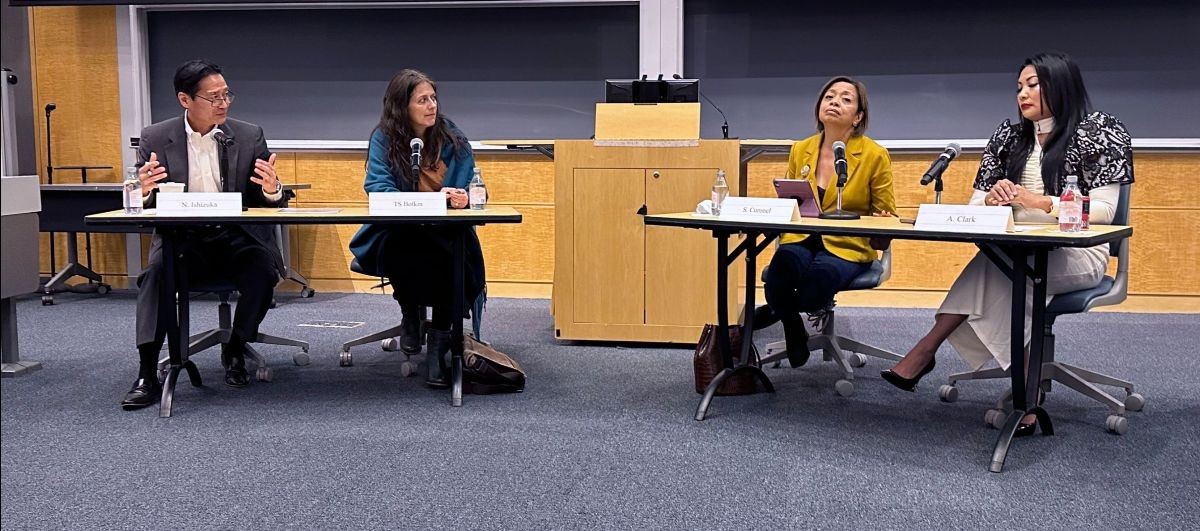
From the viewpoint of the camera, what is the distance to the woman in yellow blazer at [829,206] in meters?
3.33

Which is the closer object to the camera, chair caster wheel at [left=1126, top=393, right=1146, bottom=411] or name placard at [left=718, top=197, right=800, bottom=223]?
name placard at [left=718, top=197, right=800, bottom=223]

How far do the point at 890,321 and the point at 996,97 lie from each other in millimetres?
1467

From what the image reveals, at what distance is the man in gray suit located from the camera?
339 centimetres

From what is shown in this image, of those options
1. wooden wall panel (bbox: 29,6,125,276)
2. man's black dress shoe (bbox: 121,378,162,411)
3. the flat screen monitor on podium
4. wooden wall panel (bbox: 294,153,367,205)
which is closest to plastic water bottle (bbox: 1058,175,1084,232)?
the flat screen monitor on podium

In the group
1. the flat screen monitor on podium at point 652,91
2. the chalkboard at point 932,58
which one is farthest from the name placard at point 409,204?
the chalkboard at point 932,58

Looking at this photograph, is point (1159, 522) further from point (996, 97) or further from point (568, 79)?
point (568, 79)

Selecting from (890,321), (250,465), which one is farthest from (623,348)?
(250,465)

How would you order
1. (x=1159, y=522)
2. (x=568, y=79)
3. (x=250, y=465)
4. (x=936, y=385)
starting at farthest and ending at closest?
(x=568, y=79) < (x=936, y=385) < (x=250, y=465) < (x=1159, y=522)

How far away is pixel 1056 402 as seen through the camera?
126 inches

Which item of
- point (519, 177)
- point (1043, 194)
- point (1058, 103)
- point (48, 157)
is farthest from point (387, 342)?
point (48, 157)

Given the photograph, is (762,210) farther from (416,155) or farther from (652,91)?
(652,91)

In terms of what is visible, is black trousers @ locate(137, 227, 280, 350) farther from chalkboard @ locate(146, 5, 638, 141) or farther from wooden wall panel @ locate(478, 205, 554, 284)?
chalkboard @ locate(146, 5, 638, 141)

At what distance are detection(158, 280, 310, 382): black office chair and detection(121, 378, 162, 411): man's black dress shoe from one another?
0.54 ft

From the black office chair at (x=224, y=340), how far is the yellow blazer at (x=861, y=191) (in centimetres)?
195
